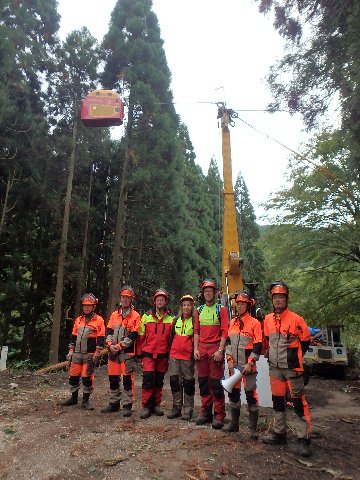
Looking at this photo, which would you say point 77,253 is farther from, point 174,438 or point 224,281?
point 174,438

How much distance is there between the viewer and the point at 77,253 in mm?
21344

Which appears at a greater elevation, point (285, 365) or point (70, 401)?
point (285, 365)

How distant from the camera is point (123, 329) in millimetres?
6598

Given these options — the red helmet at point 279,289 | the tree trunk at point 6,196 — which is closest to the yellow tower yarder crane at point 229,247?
the red helmet at point 279,289

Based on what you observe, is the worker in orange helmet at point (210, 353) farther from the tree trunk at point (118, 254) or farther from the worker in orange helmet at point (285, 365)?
the tree trunk at point (118, 254)

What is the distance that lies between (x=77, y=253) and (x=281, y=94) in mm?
16366

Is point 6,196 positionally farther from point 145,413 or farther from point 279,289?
point 279,289

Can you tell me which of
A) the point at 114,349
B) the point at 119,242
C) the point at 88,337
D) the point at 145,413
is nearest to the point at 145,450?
the point at 145,413

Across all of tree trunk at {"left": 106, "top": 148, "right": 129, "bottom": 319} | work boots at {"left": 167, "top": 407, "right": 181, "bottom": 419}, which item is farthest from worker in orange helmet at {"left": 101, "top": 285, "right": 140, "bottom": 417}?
tree trunk at {"left": 106, "top": 148, "right": 129, "bottom": 319}

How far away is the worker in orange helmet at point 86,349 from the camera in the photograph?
22.4 ft

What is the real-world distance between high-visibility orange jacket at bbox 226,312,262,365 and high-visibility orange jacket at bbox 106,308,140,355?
1.67m

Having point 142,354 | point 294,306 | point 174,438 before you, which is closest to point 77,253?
point 294,306

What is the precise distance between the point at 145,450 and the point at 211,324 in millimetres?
2049

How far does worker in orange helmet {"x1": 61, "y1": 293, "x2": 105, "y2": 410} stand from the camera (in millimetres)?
6836
